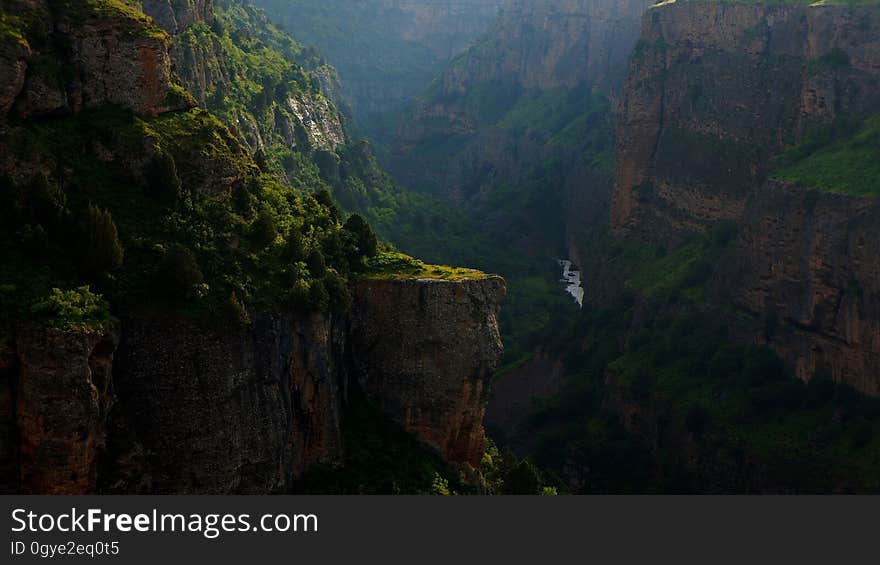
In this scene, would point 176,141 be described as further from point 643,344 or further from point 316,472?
point 643,344

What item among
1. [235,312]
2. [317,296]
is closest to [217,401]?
[235,312]

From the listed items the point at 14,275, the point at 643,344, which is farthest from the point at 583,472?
the point at 14,275

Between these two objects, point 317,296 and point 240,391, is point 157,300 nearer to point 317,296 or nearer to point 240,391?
point 240,391

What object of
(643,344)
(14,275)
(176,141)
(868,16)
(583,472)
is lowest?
(583,472)

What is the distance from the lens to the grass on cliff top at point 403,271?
Result: 5847cm

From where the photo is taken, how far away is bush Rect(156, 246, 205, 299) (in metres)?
46.9

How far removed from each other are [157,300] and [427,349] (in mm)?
14962

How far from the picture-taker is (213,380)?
47.3 m

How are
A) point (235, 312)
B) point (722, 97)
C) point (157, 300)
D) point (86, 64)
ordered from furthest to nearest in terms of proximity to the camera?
point (722, 97) < point (86, 64) < point (235, 312) < point (157, 300)

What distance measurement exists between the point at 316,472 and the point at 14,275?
16545 mm

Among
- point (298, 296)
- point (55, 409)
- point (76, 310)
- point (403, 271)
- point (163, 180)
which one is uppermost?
point (163, 180)

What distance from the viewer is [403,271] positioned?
195ft

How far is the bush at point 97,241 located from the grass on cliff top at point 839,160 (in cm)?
6242

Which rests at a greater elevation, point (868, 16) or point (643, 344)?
point (868, 16)
